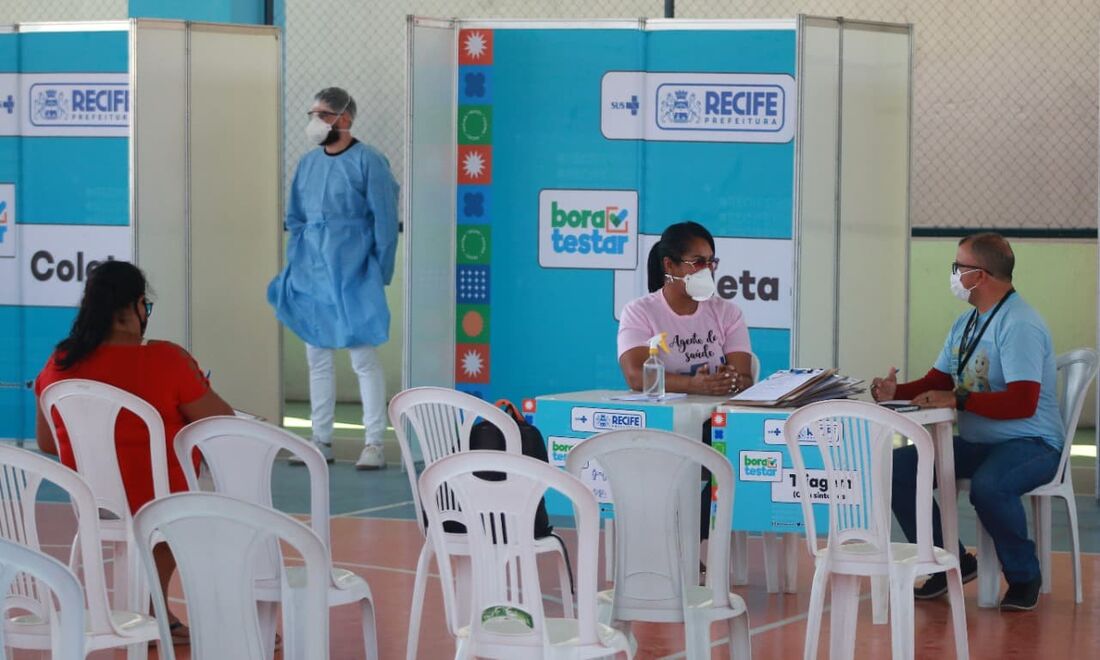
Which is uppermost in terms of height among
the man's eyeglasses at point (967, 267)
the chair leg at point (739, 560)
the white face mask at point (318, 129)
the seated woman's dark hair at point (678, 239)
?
the white face mask at point (318, 129)

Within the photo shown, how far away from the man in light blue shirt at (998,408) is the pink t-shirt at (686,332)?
0.57m

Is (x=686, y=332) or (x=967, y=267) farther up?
(x=967, y=267)

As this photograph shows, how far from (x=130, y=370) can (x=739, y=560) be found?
227 centimetres

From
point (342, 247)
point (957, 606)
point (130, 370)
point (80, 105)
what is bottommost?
point (957, 606)

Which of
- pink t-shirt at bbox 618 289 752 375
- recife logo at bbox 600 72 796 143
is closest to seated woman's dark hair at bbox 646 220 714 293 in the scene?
pink t-shirt at bbox 618 289 752 375

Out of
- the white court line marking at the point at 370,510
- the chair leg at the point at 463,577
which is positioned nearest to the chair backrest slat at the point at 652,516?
the chair leg at the point at 463,577

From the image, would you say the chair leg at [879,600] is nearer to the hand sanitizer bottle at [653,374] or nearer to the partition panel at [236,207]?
the hand sanitizer bottle at [653,374]

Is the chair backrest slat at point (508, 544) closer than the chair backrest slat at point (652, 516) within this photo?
Yes

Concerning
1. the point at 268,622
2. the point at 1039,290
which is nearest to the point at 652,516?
the point at 268,622

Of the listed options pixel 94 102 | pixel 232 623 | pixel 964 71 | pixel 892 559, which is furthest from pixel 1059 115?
pixel 232 623

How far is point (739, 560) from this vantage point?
5.68 meters

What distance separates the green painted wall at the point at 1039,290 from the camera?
10008 millimetres

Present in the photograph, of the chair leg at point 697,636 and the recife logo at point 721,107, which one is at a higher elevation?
the recife logo at point 721,107

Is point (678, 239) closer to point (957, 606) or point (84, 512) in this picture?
point (957, 606)
